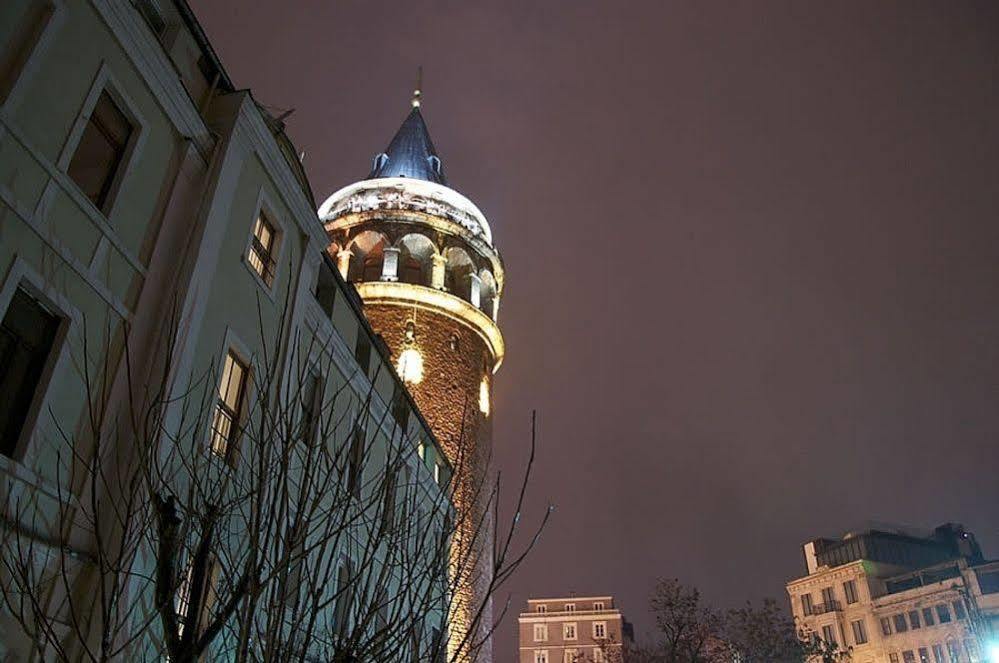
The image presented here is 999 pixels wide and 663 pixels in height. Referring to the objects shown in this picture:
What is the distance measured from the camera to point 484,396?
30.5 m

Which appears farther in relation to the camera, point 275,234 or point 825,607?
point 825,607

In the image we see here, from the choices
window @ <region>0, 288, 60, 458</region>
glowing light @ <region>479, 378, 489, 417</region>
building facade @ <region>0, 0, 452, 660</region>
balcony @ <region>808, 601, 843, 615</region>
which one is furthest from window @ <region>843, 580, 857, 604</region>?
window @ <region>0, 288, 60, 458</region>

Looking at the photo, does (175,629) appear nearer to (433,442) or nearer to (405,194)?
(433,442)

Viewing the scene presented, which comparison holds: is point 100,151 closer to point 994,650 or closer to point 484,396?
point 994,650

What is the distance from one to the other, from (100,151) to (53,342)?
7.90ft

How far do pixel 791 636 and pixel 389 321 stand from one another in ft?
78.0

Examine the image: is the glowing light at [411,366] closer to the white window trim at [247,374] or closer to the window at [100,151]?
the white window trim at [247,374]

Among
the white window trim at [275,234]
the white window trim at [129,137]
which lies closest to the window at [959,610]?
the white window trim at [275,234]

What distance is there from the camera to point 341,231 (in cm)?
3142

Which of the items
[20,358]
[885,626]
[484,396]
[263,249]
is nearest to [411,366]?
[484,396]

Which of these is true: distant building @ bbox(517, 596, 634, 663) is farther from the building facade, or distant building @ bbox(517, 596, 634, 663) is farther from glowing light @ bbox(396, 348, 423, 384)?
the building facade

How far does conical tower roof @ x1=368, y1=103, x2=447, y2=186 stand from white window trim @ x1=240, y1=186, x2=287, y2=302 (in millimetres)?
22010

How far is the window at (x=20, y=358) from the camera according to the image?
7.73 metres

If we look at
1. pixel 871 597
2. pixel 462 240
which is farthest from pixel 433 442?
pixel 871 597
